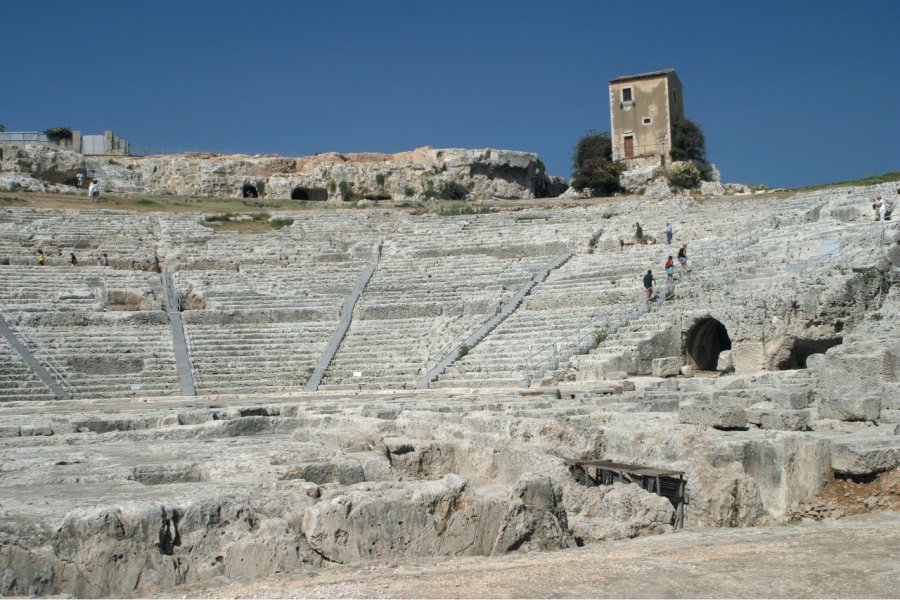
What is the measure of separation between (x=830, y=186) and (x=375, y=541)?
30.4 metres

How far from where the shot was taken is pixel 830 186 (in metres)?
32.9

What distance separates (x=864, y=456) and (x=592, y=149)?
36.6 meters

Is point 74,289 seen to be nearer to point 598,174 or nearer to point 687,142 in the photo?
point 598,174

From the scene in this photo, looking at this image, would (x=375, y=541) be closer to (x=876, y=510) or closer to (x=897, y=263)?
(x=876, y=510)

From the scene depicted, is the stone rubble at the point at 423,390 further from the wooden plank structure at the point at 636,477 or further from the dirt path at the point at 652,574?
the dirt path at the point at 652,574

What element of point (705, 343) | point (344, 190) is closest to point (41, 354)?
point (705, 343)

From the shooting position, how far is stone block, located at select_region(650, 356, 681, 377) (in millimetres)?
17594

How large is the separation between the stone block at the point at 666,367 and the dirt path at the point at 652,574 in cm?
1141

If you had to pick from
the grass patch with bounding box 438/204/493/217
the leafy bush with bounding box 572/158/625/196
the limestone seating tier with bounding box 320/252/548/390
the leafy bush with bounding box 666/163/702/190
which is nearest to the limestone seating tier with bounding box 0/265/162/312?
the limestone seating tier with bounding box 320/252/548/390

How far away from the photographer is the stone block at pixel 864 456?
7.64 metres

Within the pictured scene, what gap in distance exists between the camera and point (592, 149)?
142 ft

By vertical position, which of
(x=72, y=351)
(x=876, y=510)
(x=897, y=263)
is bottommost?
(x=876, y=510)

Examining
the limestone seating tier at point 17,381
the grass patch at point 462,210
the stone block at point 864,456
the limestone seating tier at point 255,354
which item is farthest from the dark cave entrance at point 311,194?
the stone block at point 864,456

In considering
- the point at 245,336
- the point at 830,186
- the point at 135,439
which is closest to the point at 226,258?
the point at 245,336
